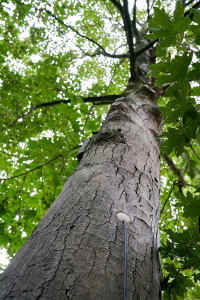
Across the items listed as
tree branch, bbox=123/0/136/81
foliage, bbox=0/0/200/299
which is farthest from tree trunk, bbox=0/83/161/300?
tree branch, bbox=123/0/136/81

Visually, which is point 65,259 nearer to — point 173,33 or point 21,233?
point 173,33

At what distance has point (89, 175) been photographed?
A: 1.10 m

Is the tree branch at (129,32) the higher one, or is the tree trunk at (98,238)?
the tree branch at (129,32)

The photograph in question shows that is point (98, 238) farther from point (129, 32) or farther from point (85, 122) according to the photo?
point (85, 122)

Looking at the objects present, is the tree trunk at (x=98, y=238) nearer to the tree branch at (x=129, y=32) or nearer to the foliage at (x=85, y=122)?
the foliage at (x=85, y=122)

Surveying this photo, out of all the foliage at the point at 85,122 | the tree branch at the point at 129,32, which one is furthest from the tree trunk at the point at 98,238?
the tree branch at the point at 129,32

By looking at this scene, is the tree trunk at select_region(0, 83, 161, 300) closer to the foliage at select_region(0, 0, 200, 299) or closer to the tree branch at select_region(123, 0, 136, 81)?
the foliage at select_region(0, 0, 200, 299)

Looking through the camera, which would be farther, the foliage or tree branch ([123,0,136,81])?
tree branch ([123,0,136,81])

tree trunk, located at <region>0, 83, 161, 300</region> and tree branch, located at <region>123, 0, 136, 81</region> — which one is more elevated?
tree branch, located at <region>123, 0, 136, 81</region>

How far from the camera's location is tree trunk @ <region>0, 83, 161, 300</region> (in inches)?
23.9

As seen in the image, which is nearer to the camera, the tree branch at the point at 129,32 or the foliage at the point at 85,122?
the foliage at the point at 85,122

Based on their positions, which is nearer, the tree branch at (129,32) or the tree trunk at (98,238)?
the tree trunk at (98,238)

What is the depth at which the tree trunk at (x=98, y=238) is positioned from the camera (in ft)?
1.99

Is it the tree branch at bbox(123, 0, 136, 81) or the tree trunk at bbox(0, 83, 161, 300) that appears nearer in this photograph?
the tree trunk at bbox(0, 83, 161, 300)
